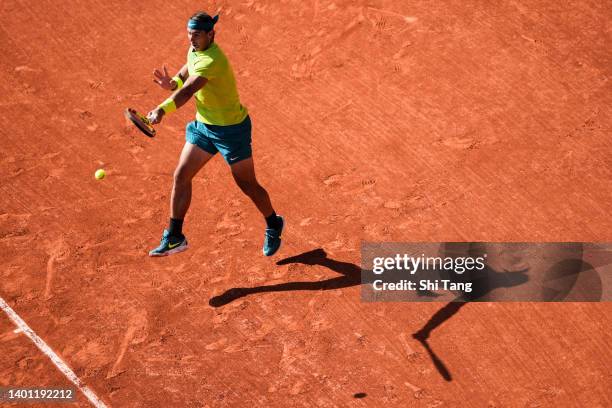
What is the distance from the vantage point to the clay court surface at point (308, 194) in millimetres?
8250

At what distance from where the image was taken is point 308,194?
10.1 meters

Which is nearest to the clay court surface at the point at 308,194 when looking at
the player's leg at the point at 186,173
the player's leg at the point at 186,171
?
the player's leg at the point at 186,173

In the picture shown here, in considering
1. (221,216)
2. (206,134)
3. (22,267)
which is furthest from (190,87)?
(22,267)

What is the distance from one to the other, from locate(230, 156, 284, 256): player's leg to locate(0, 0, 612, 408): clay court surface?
21 cm

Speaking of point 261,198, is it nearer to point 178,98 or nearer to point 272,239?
point 272,239

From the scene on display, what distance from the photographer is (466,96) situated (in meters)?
11.1

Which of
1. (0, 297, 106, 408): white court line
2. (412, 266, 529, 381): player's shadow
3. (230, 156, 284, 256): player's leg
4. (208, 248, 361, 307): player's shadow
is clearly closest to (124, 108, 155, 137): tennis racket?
(230, 156, 284, 256): player's leg

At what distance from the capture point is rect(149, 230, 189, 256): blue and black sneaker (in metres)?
9.19

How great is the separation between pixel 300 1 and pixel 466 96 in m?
3.27

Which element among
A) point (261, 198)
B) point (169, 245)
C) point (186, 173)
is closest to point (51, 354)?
point (169, 245)

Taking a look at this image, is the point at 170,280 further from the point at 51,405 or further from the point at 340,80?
the point at 340,80

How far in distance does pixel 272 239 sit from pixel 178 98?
220cm

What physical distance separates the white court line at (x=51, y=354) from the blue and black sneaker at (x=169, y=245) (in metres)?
1.52

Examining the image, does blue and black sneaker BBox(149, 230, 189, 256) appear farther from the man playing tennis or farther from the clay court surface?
the clay court surface
